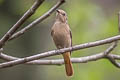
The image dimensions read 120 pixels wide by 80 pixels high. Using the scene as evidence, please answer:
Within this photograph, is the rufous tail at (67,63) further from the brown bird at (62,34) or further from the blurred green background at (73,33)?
the blurred green background at (73,33)

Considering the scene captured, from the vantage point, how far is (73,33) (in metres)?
6.45

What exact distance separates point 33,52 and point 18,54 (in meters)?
0.28

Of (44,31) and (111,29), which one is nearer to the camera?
(111,29)

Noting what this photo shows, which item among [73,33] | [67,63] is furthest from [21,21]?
[73,33]

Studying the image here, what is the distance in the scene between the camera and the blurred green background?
5.73 meters

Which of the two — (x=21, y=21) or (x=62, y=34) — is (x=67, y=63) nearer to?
(x=62, y=34)

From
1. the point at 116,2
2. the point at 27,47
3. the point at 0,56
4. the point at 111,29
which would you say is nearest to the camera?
the point at 0,56

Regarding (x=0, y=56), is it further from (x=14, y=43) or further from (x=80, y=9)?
(x=14, y=43)

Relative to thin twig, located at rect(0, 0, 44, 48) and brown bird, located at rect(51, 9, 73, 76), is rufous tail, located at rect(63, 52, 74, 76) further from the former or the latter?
thin twig, located at rect(0, 0, 44, 48)

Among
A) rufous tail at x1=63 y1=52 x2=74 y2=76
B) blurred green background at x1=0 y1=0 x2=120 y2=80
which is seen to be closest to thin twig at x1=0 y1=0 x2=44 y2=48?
rufous tail at x1=63 y1=52 x2=74 y2=76

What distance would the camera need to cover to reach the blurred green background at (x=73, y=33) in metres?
5.73

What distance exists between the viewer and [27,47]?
805cm

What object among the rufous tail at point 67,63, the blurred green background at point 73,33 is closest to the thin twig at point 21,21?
the rufous tail at point 67,63

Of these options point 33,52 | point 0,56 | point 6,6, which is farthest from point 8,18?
point 0,56
